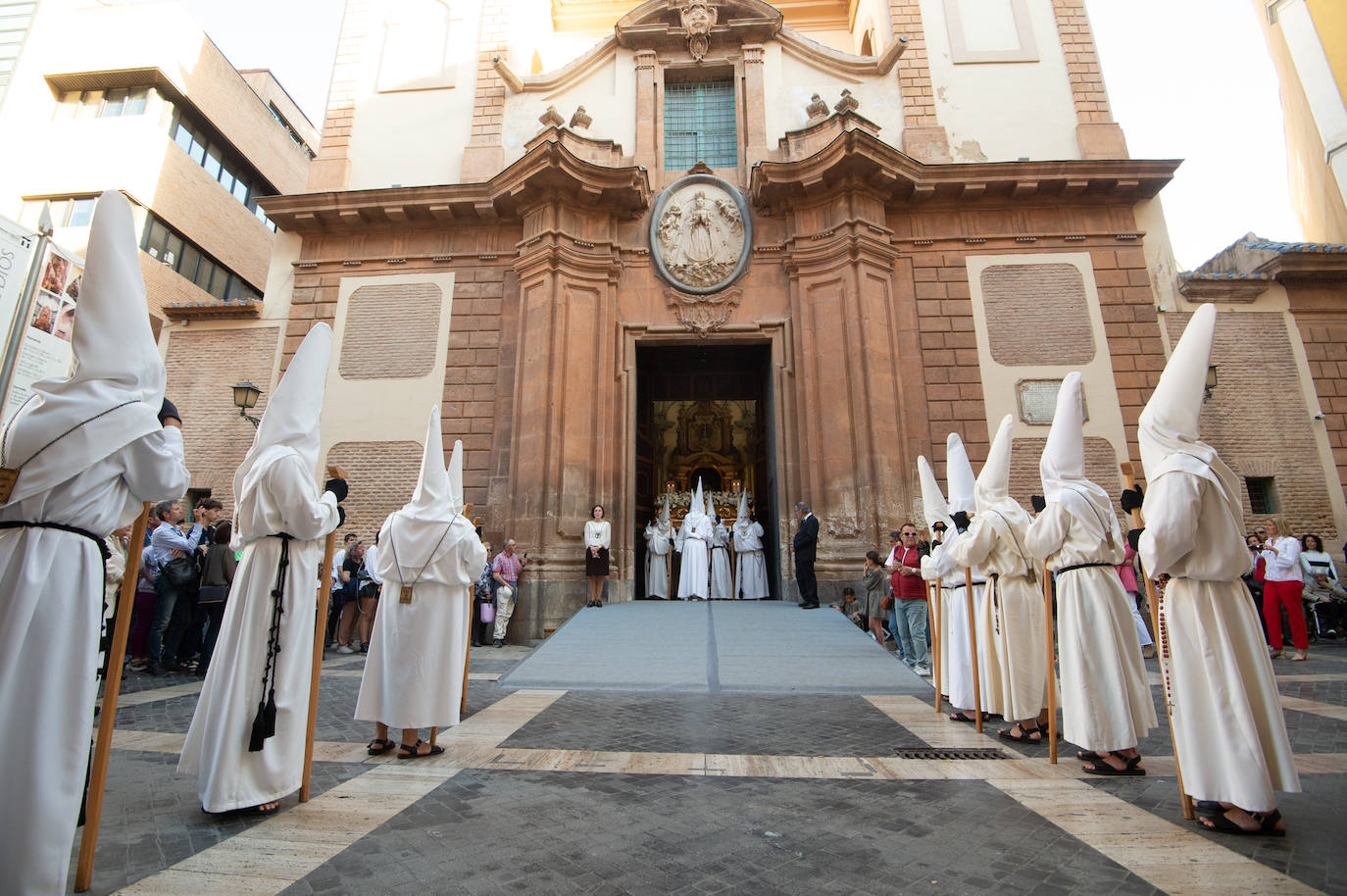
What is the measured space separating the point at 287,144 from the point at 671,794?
27621 mm

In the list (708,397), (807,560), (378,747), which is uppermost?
(708,397)

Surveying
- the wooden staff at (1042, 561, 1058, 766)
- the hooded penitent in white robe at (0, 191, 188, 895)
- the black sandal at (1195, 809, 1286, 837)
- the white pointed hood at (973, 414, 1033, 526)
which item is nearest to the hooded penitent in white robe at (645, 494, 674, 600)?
the white pointed hood at (973, 414, 1033, 526)

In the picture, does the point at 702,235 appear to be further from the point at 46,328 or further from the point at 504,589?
the point at 46,328

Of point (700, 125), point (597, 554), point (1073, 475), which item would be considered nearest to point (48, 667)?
point (1073, 475)

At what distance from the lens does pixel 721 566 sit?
565 inches

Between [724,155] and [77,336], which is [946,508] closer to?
[77,336]

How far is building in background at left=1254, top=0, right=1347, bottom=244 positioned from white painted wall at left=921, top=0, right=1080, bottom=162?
597cm

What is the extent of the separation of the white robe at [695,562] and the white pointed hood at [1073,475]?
30.8 feet

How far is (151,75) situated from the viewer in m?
18.4

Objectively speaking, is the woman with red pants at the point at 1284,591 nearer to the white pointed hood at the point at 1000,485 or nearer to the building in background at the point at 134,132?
the white pointed hood at the point at 1000,485

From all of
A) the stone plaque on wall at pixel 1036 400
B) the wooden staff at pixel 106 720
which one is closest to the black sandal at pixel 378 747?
the wooden staff at pixel 106 720

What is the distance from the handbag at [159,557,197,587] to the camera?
7488mm

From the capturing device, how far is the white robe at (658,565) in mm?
14031

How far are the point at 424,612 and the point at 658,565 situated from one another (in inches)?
380
